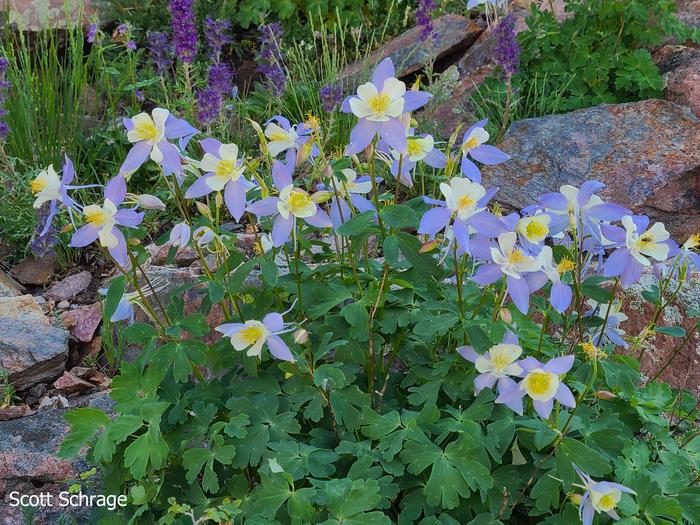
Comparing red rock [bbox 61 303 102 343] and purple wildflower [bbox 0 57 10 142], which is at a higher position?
purple wildflower [bbox 0 57 10 142]

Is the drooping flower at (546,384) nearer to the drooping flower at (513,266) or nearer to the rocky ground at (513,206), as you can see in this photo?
the drooping flower at (513,266)

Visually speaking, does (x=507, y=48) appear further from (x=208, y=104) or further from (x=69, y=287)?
(x=69, y=287)

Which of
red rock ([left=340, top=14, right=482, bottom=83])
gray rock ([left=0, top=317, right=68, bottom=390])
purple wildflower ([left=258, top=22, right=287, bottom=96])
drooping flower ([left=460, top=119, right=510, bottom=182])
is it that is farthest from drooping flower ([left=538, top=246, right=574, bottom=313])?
red rock ([left=340, top=14, right=482, bottom=83])

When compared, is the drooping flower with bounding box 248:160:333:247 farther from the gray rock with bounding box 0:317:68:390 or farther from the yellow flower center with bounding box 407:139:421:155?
the gray rock with bounding box 0:317:68:390

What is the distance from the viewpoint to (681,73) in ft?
13.1

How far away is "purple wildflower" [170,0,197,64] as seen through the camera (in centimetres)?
362

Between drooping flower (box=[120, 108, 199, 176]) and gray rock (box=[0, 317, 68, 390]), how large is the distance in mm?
1493

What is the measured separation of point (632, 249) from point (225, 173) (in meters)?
0.89

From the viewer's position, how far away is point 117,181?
183 centimetres

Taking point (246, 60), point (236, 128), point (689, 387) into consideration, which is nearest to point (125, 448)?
point (689, 387)

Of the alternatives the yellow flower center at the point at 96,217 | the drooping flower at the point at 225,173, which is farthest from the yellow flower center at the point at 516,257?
the yellow flower center at the point at 96,217

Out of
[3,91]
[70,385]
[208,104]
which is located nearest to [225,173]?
[70,385]

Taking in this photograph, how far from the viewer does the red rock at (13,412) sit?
9.48 ft

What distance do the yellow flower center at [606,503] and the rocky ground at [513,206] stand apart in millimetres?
1028
